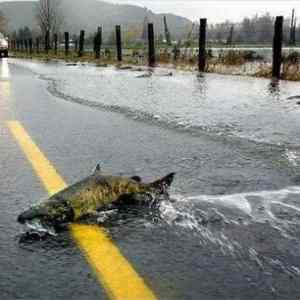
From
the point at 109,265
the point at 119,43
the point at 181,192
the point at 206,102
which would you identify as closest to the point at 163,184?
the point at 181,192

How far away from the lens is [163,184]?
4105 mm

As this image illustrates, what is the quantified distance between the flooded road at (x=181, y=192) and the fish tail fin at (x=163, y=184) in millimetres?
85

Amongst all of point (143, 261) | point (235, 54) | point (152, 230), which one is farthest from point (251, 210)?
point (235, 54)

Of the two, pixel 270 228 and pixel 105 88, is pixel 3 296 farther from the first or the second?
pixel 105 88

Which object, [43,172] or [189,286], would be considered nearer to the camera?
[189,286]

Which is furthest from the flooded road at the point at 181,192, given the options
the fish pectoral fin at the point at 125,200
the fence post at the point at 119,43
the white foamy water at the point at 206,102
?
the fence post at the point at 119,43

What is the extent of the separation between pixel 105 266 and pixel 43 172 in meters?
2.07

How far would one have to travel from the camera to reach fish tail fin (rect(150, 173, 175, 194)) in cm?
402

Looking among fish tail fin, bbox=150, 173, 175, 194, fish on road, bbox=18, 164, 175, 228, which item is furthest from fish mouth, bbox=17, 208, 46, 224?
fish tail fin, bbox=150, 173, 175, 194

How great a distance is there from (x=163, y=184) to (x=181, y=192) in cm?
13

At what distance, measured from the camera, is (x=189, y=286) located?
2.63 metres

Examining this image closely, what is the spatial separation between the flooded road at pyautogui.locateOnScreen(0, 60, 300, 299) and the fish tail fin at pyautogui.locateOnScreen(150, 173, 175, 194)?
0.28 ft

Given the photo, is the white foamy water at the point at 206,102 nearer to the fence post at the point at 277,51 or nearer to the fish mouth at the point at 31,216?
the fence post at the point at 277,51

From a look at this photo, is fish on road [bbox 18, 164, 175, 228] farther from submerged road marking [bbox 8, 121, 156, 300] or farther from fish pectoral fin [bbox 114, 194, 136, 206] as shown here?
submerged road marking [bbox 8, 121, 156, 300]
